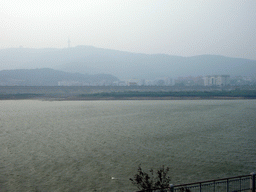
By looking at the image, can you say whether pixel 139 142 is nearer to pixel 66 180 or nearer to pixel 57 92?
pixel 66 180

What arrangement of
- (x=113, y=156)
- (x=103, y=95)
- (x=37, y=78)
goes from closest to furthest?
1. (x=113, y=156)
2. (x=103, y=95)
3. (x=37, y=78)

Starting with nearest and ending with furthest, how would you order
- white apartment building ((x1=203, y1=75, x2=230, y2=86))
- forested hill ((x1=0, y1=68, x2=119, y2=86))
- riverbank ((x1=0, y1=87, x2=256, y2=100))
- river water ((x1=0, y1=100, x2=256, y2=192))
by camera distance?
river water ((x1=0, y1=100, x2=256, y2=192)) < riverbank ((x1=0, y1=87, x2=256, y2=100)) < forested hill ((x1=0, y1=68, x2=119, y2=86)) < white apartment building ((x1=203, y1=75, x2=230, y2=86))

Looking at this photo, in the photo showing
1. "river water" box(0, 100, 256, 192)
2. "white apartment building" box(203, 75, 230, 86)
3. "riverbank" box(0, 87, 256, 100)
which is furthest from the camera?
"white apartment building" box(203, 75, 230, 86)

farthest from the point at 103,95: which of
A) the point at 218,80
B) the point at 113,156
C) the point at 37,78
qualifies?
Result: the point at 218,80

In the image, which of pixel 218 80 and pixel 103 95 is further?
pixel 218 80

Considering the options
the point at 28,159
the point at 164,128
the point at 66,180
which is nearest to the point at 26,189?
the point at 66,180

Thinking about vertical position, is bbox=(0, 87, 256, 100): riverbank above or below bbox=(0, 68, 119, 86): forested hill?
below

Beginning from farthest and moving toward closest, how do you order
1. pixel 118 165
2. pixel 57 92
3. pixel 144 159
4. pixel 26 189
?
pixel 57 92 → pixel 144 159 → pixel 118 165 → pixel 26 189

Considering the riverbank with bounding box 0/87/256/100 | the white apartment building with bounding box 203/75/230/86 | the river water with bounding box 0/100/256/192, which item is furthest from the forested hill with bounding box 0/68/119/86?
the river water with bounding box 0/100/256/192

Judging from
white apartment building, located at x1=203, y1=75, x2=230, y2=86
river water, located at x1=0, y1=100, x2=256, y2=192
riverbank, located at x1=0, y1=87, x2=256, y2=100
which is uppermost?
white apartment building, located at x1=203, y1=75, x2=230, y2=86

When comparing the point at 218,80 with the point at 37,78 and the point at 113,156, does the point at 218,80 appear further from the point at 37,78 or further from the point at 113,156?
the point at 113,156

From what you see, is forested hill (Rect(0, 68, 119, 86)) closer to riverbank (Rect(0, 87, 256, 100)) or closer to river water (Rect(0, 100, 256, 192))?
riverbank (Rect(0, 87, 256, 100))
